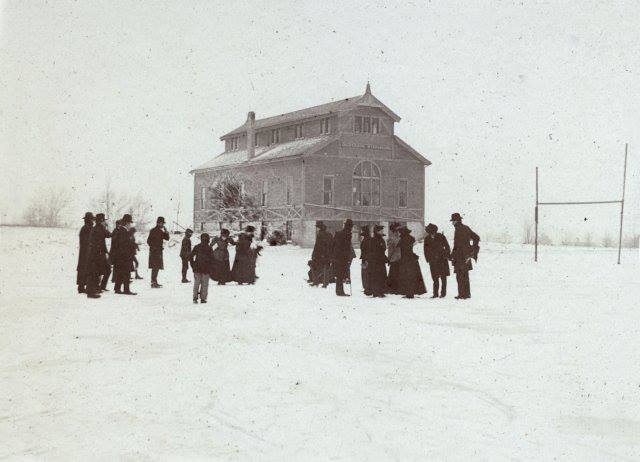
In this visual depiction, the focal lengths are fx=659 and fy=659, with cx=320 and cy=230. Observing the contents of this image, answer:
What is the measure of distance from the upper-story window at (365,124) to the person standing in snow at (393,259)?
22.3 meters

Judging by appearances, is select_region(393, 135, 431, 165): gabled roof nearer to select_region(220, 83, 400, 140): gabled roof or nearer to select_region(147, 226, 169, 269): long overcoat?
select_region(220, 83, 400, 140): gabled roof

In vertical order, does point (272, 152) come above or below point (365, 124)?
below

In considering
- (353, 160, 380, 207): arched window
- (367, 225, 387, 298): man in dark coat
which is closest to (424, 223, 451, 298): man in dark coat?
(367, 225, 387, 298): man in dark coat

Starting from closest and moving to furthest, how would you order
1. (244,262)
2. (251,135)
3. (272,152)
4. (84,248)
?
1. (84,248)
2. (244,262)
3. (272,152)
4. (251,135)

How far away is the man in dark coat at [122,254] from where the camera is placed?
14.4 m

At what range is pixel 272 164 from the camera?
3875 cm

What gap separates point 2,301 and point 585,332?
1041 centimetres

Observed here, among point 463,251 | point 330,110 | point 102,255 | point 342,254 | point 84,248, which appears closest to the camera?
point 102,255

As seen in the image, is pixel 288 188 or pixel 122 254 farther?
pixel 288 188

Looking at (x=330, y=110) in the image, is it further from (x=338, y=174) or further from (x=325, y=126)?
(x=338, y=174)

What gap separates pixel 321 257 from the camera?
16719mm

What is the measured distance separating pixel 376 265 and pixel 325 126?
2408 centimetres

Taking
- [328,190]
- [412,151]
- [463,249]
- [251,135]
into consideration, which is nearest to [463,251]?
[463,249]

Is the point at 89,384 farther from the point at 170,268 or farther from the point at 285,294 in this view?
the point at 170,268
